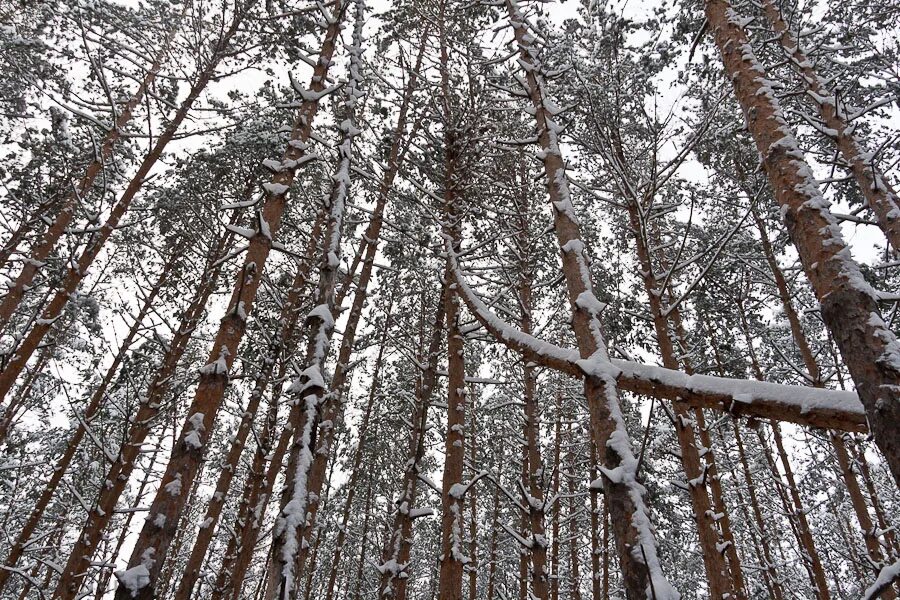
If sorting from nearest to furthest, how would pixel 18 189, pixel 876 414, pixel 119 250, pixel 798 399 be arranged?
pixel 798 399 < pixel 876 414 < pixel 18 189 < pixel 119 250

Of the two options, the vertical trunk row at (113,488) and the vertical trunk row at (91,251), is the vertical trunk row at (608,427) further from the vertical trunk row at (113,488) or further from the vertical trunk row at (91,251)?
the vertical trunk row at (91,251)

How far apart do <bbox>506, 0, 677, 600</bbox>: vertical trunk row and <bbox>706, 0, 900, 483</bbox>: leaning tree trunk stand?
4.83ft

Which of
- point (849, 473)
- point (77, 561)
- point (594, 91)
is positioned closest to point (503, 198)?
point (594, 91)

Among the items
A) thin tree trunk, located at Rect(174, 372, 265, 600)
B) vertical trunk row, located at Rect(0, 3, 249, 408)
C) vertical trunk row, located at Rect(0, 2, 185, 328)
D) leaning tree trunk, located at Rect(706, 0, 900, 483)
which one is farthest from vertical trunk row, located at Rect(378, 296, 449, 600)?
vertical trunk row, located at Rect(0, 2, 185, 328)

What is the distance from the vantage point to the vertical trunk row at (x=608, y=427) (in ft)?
9.66

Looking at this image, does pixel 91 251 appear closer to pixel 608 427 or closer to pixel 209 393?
pixel 209 393

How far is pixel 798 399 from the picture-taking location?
2754 mm

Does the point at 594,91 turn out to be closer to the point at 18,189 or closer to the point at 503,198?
the point at 503,198

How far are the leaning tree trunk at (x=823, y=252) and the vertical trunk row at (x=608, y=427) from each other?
147cm

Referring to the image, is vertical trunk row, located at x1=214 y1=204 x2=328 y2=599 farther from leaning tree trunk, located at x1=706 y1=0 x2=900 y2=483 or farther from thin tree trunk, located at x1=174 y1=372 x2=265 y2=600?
leaning tree trunk, located at x1=706 y1=0 x2=900 y2=483

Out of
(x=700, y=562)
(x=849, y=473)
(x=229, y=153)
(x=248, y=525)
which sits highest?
(x=229, y=153)

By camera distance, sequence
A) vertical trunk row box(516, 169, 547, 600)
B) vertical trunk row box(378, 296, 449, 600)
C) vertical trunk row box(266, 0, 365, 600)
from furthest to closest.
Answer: vertical trunk row box(516, 169, 547, 600)
vertical trunk row box(378, 296, 449, 600)
vertical trunk row box(266, 0, 365, 600)

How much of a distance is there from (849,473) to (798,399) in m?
8.23

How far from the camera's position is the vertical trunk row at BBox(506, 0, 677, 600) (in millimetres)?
2945
